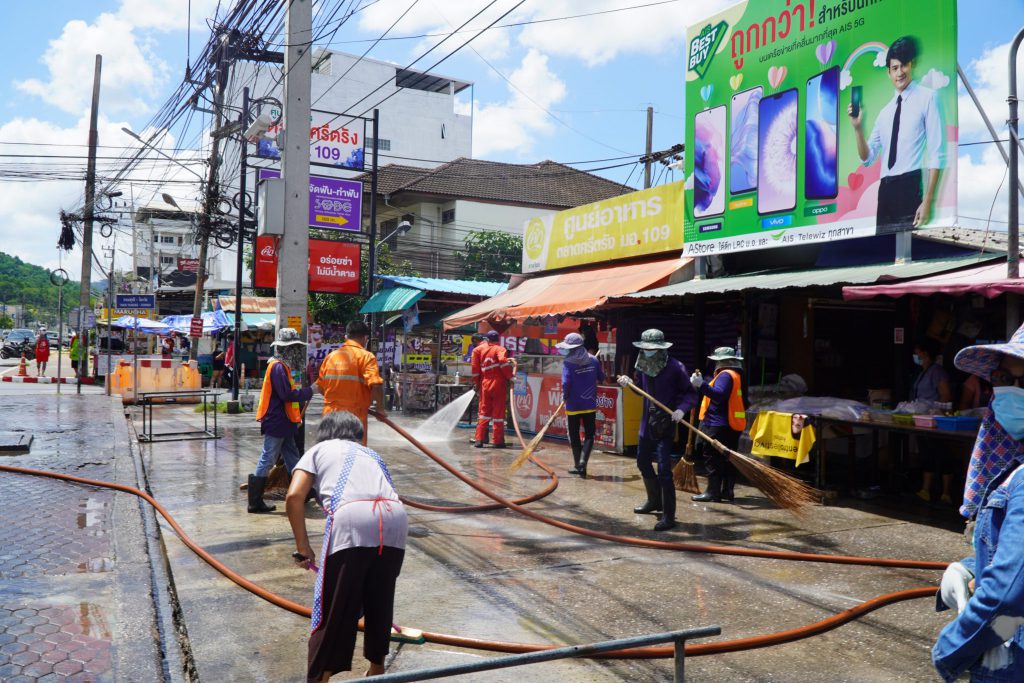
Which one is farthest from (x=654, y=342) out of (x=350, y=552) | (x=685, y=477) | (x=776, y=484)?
(x=350, y=552)

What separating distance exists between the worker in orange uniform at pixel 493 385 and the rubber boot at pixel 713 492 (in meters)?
4.87

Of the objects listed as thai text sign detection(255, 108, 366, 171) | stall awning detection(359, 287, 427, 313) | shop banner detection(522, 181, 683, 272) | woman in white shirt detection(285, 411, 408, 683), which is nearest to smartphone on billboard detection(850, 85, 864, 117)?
shop banner detection(522, 181, 683, 272)

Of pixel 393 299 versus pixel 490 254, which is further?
pixel 490 254

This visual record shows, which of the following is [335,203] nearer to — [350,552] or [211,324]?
[211,324]

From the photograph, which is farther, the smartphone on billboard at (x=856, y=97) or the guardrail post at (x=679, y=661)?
the smartphone on billboard at (x=856, y=97)

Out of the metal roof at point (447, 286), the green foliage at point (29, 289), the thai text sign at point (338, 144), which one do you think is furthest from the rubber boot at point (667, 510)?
the green foliage at point (29, 289)

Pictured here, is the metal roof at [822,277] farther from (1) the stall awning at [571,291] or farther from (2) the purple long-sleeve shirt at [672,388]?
(2) the purple long-sleeve shirt at [672,388]

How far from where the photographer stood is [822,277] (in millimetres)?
9172

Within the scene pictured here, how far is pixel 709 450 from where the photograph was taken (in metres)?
9.44

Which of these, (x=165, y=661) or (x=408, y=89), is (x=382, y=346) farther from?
(x=408, y=89)

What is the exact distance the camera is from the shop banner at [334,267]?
21.1 metres

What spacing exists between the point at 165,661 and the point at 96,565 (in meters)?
2.22

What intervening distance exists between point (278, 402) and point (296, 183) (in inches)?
177

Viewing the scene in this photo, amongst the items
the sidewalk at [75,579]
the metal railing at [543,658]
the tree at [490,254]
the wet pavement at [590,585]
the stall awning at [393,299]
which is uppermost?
the tree at [490,254]
